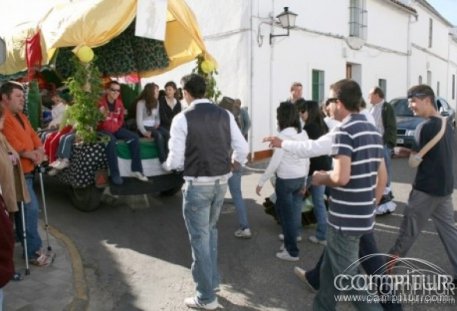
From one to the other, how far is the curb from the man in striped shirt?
7.71 ft

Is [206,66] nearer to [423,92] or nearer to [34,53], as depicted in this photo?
[34,53]

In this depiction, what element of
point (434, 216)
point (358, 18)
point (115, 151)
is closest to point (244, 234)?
point (115, 151)

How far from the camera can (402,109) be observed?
15.0 metres

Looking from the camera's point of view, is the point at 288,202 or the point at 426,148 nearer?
the point at 426,148

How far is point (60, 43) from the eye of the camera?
6898 mm

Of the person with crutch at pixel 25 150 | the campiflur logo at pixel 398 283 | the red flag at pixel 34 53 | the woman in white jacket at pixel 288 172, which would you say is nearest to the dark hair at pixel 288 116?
the woman in white jacket at pixel 288 172

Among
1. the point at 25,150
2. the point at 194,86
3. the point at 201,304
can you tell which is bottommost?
the point at 201,304

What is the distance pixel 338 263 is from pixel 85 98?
15.2 feet

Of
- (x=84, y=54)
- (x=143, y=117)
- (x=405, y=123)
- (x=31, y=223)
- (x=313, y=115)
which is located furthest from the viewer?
(x=405, y=123)

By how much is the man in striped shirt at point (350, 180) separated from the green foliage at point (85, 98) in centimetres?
431

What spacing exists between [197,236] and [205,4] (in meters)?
10.8

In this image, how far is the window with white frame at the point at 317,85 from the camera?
1543cm

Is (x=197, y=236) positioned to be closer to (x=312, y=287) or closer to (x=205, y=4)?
(x=312, y=287)

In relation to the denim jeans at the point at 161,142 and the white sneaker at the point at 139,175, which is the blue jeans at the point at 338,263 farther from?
the denim jeans at the point at 161,142
